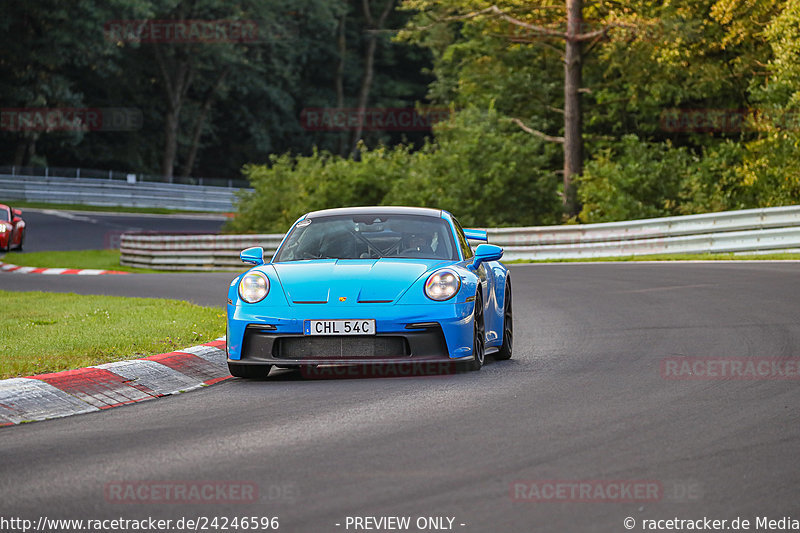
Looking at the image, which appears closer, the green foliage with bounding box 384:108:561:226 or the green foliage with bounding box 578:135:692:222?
the green foliage with bounding box 578:135:692:222

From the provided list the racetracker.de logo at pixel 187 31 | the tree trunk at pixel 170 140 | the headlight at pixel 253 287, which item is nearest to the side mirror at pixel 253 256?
the headlight at pixel 253 287

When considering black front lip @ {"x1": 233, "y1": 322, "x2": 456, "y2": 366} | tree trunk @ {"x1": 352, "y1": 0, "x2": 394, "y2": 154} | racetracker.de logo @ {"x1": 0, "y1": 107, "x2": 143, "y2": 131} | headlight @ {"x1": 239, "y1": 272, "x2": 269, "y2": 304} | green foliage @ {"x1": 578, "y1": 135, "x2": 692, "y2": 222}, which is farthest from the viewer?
tree trunk @ {"x1": 352, "y1": 0, "x2": 394, "y2": 154}

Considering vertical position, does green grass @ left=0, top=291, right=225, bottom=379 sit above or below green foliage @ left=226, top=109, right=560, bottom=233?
below

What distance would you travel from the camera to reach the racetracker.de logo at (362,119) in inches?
2896

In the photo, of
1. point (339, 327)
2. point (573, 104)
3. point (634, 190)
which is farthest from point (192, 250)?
point (339, 327)

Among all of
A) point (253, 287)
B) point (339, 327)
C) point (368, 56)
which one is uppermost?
point (368, 56)

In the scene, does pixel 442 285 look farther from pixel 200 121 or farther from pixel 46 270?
pixel 200 121

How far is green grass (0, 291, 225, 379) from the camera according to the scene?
31.9 feet

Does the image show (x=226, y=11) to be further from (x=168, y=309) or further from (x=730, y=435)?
(x=730, y=435)

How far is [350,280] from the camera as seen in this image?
9.20 metres

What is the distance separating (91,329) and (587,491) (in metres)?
7.86

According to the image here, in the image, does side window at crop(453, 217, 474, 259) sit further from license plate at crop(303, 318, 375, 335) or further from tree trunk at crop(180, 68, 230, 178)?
tree trunk at crop(180, 68, 230, 178)

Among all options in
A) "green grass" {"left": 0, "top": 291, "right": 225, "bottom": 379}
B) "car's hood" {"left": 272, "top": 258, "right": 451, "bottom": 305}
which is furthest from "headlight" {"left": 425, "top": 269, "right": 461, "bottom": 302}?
"green grass" {"left": 0, "top": 291, "right": 225, "bottom": 379}

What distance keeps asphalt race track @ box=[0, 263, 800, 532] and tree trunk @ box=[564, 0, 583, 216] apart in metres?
21.3
